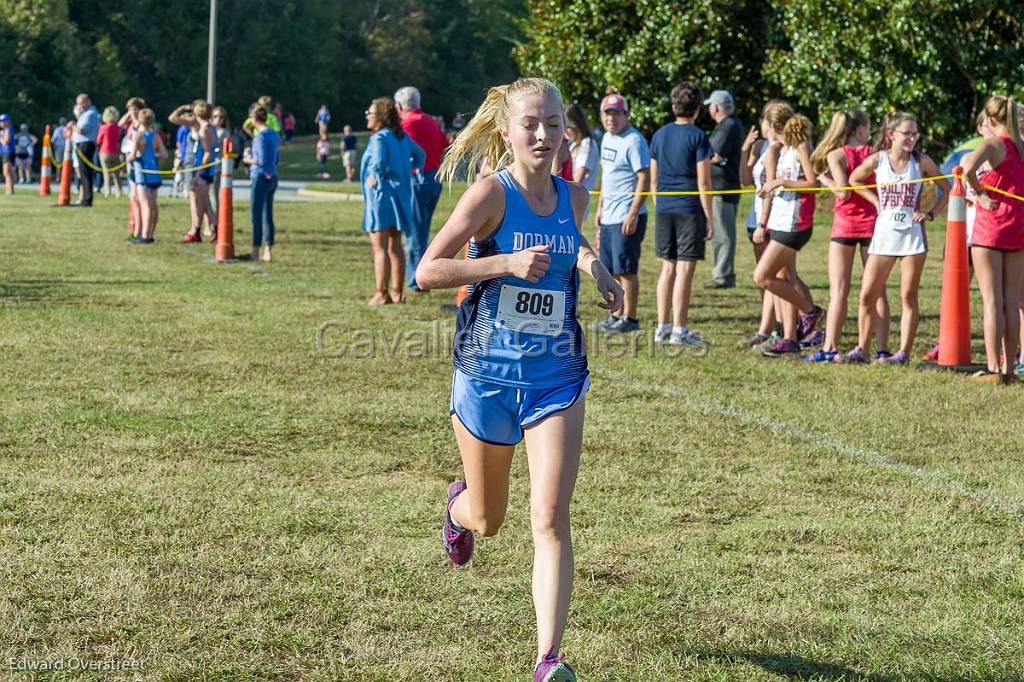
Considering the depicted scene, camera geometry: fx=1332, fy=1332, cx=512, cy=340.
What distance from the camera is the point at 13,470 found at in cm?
670

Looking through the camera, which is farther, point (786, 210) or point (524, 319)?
point (786, 210)

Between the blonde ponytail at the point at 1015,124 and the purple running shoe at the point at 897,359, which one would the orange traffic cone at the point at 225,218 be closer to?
the purple running shoe at the point at 897,359

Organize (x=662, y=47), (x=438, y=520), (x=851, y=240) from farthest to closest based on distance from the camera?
1. (x=662, y=47)
2. (x=851, y=240)
3. (x=438, y=520)

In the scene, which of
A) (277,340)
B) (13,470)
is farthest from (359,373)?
(13,470)

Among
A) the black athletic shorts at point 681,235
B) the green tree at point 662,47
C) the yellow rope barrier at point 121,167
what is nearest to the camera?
the black athletic shorts at point 681,235

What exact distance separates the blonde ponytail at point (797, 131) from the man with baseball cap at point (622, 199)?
132cm

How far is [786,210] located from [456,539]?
638cm

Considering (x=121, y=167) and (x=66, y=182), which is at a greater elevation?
(x=121, y=167)

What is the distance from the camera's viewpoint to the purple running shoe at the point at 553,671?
13.1 feet

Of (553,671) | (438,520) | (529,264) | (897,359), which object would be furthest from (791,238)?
(553,671)

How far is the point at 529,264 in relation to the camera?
13.7 ft

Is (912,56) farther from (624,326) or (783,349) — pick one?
(783,349)

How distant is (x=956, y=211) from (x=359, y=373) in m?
4.65

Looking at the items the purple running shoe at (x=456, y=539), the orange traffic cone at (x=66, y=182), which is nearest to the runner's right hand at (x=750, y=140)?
the purple running shoe at (x=456, y=539)
